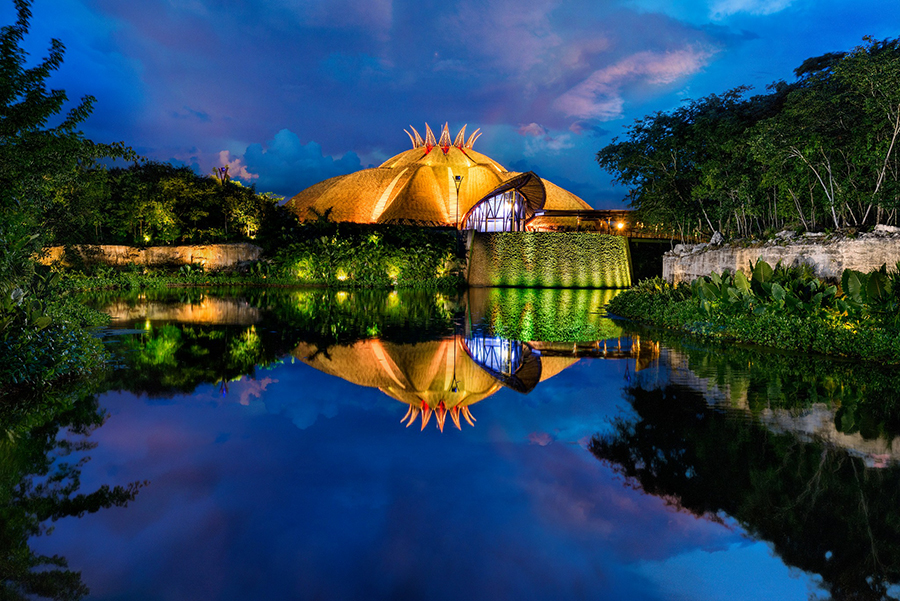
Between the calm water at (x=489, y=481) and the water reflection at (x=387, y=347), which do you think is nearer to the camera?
the calm water at (x=489, y=481)

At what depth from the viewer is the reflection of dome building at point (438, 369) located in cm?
574

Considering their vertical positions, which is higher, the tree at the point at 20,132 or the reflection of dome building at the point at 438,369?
the tree at the point at 20,132

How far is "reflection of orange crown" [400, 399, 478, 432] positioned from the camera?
16.4 feet

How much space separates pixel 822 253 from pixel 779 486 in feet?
36.1

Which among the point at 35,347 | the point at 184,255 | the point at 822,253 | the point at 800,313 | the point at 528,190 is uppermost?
the point at 528,190

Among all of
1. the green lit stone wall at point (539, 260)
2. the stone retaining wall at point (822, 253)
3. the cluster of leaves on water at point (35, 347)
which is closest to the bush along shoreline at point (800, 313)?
the stone retaining wall at point (822, 253)

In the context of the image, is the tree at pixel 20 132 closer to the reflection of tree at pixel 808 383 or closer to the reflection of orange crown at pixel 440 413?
the reflection of orange crown at pixel 440 413

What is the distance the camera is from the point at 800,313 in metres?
8.71

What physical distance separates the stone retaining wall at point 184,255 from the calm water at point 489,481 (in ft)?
74.8

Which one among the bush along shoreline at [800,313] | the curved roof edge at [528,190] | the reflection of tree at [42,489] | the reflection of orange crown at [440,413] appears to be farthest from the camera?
the curved roof edge at [528,190]

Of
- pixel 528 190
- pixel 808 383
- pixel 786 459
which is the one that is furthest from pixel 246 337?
pixel 528 190

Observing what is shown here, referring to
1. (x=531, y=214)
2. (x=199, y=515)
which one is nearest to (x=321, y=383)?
(x=199, y=515)

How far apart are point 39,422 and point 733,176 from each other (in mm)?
17801

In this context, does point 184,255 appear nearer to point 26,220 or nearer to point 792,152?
point 26,220
